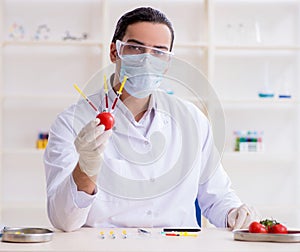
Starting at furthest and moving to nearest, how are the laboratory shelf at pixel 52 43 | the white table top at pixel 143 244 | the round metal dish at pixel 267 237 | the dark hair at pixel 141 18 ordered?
the laboratory shelf at pixel 52 43, the dark hair at pixel 141 18, the round metal dish at pixel 267 237, the white table top at pixel 143 244

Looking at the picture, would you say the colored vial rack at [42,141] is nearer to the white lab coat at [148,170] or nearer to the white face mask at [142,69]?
the white lab coat at [148,170]

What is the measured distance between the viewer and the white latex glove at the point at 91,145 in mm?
1585

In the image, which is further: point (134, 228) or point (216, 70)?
point (216, 70)

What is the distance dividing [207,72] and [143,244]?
270 cm

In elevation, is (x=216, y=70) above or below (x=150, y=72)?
above

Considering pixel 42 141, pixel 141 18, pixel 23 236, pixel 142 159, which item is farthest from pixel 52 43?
pixel 23 236

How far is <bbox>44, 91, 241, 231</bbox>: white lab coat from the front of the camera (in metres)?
1.91

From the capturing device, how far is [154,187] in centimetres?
190

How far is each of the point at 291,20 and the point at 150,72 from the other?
2.82 m

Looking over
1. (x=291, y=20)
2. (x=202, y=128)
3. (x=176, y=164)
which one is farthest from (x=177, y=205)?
(x=291, y=20)

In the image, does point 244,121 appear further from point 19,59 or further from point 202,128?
point 202,128

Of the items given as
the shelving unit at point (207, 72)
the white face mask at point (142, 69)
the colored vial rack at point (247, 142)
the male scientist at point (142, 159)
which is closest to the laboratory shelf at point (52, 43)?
the shelving unit at point (207, 72)

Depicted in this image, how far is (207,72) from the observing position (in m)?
4.11

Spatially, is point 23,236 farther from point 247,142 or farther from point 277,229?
point 247,142
